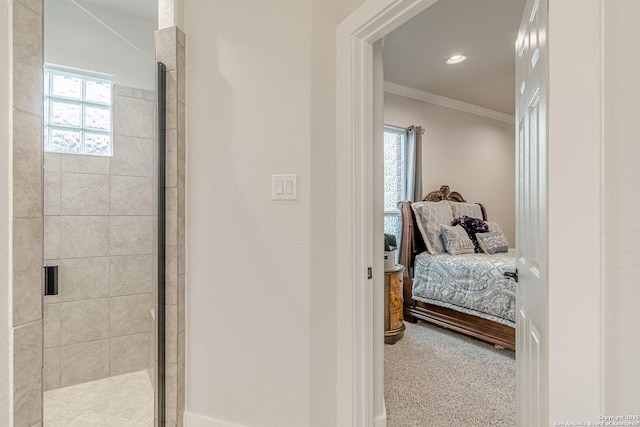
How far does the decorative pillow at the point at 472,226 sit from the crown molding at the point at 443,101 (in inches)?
66.6

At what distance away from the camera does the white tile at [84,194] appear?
4.38 ft

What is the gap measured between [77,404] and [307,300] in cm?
108

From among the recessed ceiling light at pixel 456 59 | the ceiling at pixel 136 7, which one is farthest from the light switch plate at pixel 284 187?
the recessed ceiling light at pixel 456 59

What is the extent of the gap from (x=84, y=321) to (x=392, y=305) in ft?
7.48

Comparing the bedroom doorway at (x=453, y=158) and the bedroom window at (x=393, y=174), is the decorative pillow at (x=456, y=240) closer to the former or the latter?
the bedroom doorway at (x=453, y=158)

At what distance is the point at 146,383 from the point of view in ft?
5.43

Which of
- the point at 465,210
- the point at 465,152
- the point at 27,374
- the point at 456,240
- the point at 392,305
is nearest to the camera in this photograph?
the point at 27,374

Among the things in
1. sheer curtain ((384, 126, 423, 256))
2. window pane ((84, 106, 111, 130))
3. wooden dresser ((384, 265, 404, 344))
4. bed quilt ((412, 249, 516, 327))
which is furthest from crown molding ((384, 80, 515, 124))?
window pane ((84, 106, 111, 130))

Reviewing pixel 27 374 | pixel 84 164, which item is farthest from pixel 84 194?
→ pixel 27 374

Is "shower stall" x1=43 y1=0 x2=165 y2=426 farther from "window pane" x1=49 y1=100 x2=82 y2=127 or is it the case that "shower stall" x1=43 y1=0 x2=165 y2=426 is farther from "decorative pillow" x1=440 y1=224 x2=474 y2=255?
"decorative pillow" x1=440 y1=224 x2=474 y2=255

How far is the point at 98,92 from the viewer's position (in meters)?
1.48

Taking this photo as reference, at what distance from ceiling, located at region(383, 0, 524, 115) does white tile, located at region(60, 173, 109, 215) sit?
104 inches

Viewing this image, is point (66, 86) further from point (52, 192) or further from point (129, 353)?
point (129, 353)

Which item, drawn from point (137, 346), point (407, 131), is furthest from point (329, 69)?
point (407, 131)
